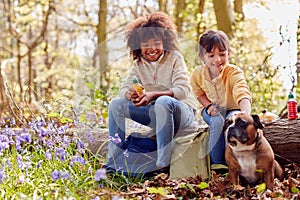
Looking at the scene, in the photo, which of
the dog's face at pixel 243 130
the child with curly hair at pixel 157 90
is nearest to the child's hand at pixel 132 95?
the child with curly hair at pixel 157 90

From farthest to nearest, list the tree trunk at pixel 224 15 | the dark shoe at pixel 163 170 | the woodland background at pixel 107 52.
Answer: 1. the tree trunk at pixel 224 15
2. the woodland background at pixel 107 52
3. the dark shoe at pixel 163 170

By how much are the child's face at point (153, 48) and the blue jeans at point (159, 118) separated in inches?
17.2

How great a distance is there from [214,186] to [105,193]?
950 mm

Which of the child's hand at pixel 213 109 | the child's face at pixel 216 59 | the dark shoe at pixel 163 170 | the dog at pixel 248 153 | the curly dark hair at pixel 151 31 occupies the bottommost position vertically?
the dark shoe at pixel 163 170

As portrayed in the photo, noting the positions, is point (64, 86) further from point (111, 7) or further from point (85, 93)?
point (85, 93)

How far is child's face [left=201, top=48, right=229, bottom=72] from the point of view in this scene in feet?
13.6

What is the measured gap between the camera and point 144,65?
4570 mm

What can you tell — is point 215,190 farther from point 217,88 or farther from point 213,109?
point 217,88

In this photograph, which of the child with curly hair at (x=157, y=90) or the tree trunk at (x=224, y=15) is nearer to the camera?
the child with curly hair at (x=157, y=90)

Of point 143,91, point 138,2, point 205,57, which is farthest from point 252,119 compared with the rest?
point 138,2

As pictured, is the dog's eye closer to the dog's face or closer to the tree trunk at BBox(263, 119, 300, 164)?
the dog's face

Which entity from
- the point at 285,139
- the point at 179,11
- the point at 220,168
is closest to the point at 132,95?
the point at 220,168

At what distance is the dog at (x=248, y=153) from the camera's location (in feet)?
11.6

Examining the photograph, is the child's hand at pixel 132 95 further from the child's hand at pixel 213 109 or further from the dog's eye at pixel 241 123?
the dog's eye at pixel 241 123
